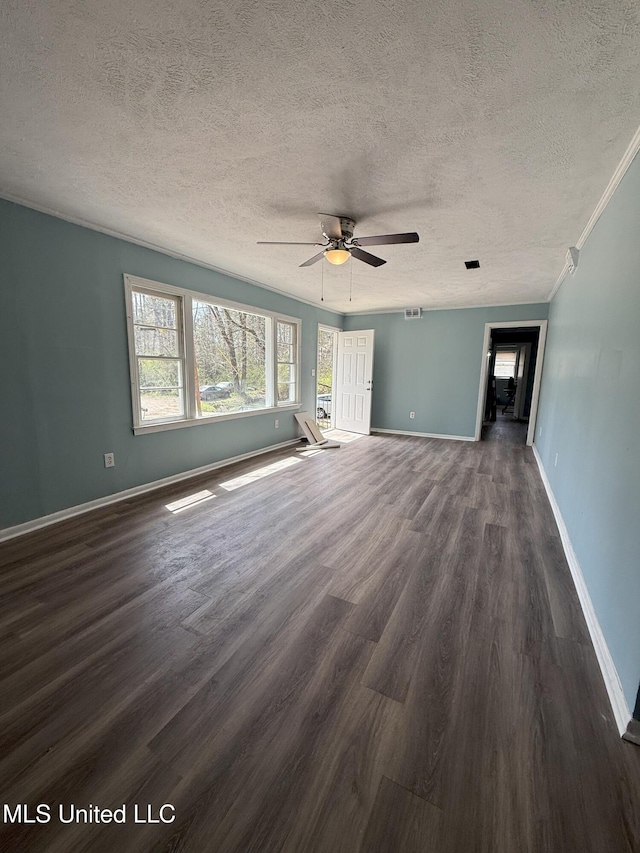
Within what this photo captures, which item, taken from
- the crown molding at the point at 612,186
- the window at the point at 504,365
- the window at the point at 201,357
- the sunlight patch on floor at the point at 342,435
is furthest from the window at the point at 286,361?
the window at the point at 504,365

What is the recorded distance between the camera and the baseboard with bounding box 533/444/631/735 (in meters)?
1.28

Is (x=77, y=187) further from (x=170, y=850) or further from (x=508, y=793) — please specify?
(x=508, y=793)

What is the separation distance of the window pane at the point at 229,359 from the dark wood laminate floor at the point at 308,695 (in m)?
2.42

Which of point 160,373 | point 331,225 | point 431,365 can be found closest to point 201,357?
point 160,373

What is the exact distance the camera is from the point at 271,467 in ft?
14.9

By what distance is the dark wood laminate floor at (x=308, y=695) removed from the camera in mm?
993

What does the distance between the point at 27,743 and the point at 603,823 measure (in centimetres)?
188

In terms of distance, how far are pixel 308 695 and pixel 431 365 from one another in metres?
6.12

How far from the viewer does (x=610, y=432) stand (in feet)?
5.84

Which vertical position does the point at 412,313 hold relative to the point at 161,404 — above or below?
above

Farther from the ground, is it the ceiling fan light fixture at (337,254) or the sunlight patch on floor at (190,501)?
the ceiling fan light fixture at (337,254)

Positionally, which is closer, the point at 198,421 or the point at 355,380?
the point at 198,421

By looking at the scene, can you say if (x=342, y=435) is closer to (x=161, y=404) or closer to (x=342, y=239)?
(x=161, y=404)

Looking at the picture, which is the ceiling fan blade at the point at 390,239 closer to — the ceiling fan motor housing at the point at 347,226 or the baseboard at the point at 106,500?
the ceiling fan motor housing at the point at 347,226
